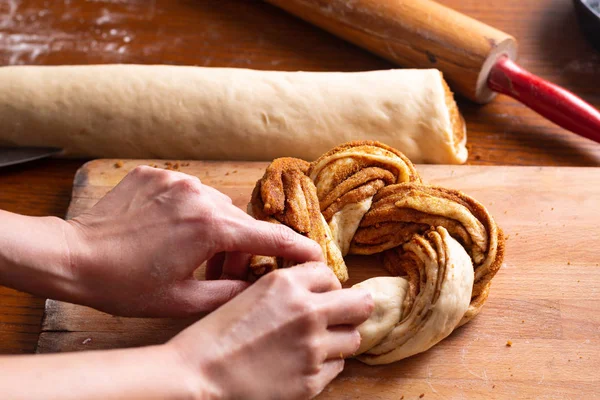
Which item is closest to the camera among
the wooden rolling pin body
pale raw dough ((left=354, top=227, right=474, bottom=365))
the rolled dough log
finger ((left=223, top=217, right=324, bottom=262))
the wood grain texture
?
finger ((left=223, top=217, right=324, bottom=262))

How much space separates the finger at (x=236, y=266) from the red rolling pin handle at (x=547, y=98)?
1445 millimetres

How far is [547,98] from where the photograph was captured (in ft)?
8.18

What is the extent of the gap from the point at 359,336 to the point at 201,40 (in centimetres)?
191

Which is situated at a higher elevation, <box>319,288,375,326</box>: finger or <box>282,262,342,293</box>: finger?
<box>282,262,342,293</box>: finger

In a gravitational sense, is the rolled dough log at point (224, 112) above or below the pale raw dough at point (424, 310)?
above

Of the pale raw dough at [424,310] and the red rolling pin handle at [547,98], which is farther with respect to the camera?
the red rolling pin handle at [547,98]

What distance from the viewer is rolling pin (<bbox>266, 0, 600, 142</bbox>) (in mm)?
2486

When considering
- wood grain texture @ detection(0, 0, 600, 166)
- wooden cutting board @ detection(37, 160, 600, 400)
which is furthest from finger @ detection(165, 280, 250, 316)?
wood grain texture @ detection(0, 0, 600, 166)

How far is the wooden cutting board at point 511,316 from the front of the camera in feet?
5.99

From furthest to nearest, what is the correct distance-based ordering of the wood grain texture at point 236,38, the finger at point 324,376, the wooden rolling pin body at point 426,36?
the wood grain texture at point 236,38 → the wooden rolling pin body at point 426,36 → the finger at point 324,376

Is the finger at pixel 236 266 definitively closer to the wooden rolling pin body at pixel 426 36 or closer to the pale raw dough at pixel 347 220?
the pale raw dough at pixel 347 220

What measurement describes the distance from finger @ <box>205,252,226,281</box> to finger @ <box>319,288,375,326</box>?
47 cm

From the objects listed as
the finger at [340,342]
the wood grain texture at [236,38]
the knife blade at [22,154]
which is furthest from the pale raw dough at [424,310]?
the knife blade at [22,154]

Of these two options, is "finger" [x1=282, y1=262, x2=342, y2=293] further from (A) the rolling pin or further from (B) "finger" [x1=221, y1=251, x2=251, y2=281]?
(A) the rolling pin
